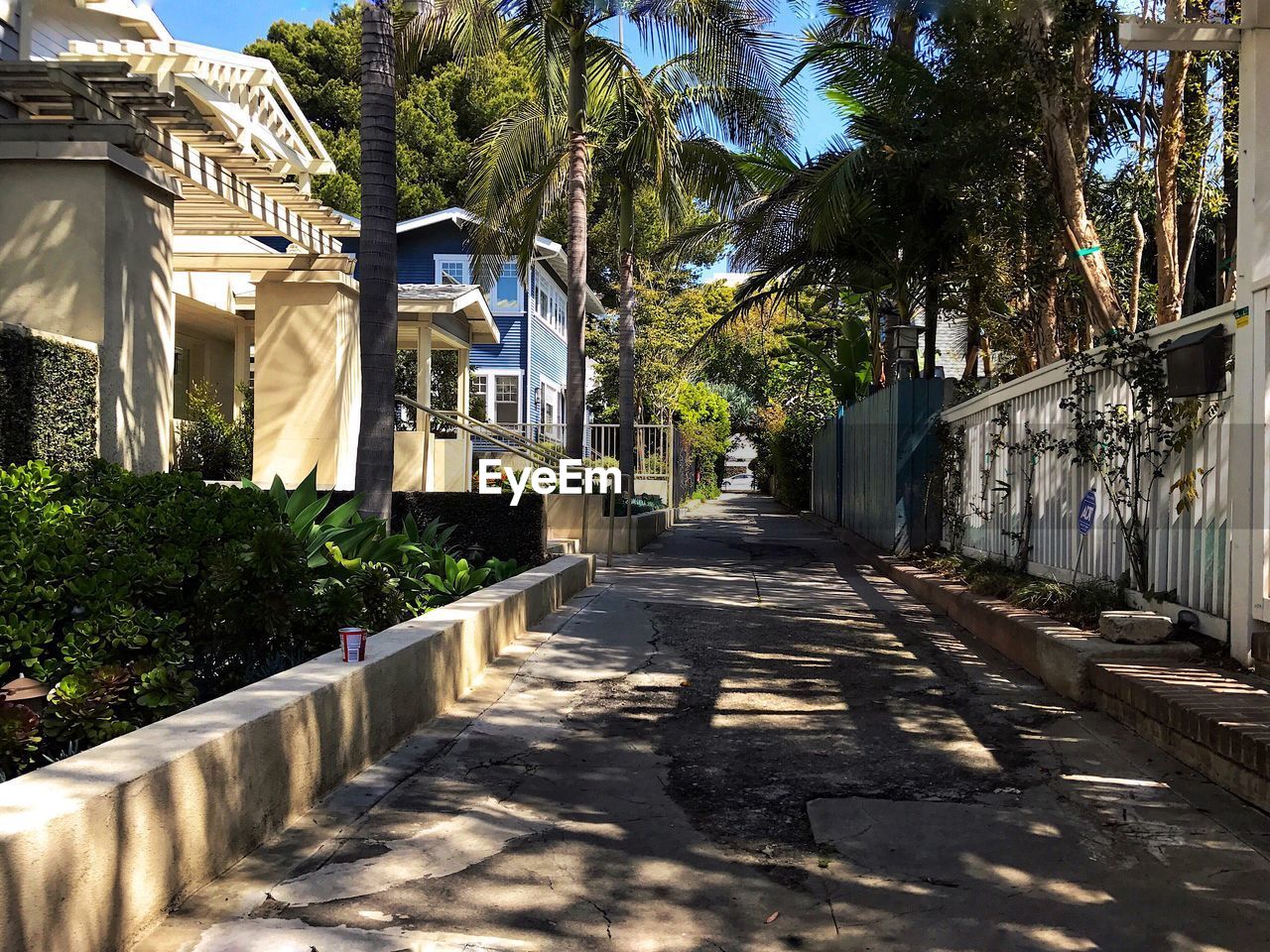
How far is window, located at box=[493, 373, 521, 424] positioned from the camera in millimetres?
31375

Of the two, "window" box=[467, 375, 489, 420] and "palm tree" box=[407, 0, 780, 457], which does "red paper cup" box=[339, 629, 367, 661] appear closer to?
"palm tree" box=[407, 0, 780, 457]

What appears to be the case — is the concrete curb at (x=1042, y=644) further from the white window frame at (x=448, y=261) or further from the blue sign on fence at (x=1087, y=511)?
the white window frame at (x=448, y=261)

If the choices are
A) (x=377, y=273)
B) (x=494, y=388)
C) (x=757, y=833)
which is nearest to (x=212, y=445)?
(x=377, y=273)

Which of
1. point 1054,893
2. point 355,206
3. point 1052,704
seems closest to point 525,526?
point 1052,704

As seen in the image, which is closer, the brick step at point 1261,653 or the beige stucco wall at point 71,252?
the brick step at point 1261,653

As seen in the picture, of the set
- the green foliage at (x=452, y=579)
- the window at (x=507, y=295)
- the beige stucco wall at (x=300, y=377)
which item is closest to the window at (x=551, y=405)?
the window at (x=507, y=295)

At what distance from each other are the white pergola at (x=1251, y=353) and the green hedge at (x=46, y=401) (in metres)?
6.82

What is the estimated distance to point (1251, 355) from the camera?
584 centimetres

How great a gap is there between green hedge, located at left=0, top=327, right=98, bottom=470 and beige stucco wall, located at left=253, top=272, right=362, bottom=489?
16.3ft

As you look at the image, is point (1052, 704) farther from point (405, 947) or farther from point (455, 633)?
point (405, 947)

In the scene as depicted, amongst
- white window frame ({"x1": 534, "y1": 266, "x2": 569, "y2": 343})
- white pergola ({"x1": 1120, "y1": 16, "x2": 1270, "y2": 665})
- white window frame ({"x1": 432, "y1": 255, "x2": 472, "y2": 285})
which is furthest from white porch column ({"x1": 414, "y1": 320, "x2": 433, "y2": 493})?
white window frame ({"x1": 534, "y1": 266, "x2": 569, "y2": 343})

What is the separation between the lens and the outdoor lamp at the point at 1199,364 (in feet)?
20.0

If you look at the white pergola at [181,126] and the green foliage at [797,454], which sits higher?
the white pergola at [181,126]

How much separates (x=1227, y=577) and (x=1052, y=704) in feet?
3.78
